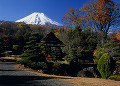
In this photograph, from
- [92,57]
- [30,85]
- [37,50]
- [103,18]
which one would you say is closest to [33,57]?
[37,50]

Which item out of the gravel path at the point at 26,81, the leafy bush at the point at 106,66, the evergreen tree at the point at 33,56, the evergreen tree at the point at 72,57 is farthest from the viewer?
the evergreen tree at the point at 72,57

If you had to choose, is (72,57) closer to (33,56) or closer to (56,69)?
(56,69)

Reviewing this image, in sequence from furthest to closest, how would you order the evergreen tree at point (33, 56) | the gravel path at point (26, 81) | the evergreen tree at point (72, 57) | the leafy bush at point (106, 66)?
the evergreen tree at point (72, 57) → the evergreen tree at point (33, 56) → the leafy bush at point (106, 66) → the gravel path at point (26, 81)

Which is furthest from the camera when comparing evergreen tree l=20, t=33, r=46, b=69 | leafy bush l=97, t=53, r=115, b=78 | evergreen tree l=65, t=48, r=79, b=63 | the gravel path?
evergreen tree l=65, t=48, r=79, b=63

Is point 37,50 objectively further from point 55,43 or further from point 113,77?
point 55,43

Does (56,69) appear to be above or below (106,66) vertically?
below

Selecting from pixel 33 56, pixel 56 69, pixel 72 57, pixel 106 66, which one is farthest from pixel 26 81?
pixel 72 57

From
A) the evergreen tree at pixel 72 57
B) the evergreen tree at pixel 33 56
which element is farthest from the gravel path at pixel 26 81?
the evergreen tree at pixel 72 57

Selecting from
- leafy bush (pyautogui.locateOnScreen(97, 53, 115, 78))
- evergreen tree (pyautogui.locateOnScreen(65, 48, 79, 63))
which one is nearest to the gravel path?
leafy bush (pyautogui.locateOnScreen(97, 53, 115, 78))

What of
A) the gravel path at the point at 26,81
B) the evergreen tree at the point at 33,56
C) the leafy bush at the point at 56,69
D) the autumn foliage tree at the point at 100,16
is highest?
the autumn foliage tree at the point at 100,16

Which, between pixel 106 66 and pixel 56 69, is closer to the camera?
pixel 106 66

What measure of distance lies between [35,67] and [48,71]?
5.26 ft

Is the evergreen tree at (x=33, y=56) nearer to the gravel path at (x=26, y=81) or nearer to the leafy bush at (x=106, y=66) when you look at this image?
the gravel path at (x=26, y=81)

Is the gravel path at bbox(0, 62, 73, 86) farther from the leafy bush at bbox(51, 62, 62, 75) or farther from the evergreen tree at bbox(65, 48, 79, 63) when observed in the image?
the evergreen tree at bbox(65, 48, 79, 63)
